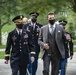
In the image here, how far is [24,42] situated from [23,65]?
0.51 meters

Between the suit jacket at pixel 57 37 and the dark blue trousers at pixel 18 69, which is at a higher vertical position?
the suit jacket at pixel 57 37

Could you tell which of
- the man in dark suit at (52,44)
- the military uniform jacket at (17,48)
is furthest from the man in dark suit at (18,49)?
the man in dark suit at (52,44)

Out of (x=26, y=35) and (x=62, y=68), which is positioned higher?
(x=26, y=35)

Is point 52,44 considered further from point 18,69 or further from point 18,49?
point 18,69

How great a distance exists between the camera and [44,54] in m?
9.50

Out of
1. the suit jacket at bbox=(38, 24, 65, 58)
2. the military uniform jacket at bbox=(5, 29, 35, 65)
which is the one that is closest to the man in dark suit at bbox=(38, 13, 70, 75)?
the suit jacket at bbox=(38, 24, 65, 58)

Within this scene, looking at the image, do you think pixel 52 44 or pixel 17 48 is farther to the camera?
pixel 52 44

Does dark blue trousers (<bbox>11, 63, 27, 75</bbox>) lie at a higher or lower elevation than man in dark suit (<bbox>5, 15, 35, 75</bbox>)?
lower

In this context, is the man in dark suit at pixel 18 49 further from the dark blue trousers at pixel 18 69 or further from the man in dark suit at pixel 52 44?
the man in dark suit at pixel 52 44

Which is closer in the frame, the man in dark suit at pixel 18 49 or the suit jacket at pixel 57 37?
the man in dark suit at pixel 18 49

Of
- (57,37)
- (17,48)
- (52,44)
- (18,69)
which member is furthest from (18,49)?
(57,37)

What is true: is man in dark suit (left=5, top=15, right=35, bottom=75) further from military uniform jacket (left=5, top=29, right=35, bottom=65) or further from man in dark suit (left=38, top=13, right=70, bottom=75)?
man in dark suit (left=38, top=13, right=70, bottom=75)

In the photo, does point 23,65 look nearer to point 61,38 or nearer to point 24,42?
point 24,42

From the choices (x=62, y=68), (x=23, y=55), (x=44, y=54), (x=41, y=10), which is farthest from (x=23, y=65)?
(x=41, y=10)
